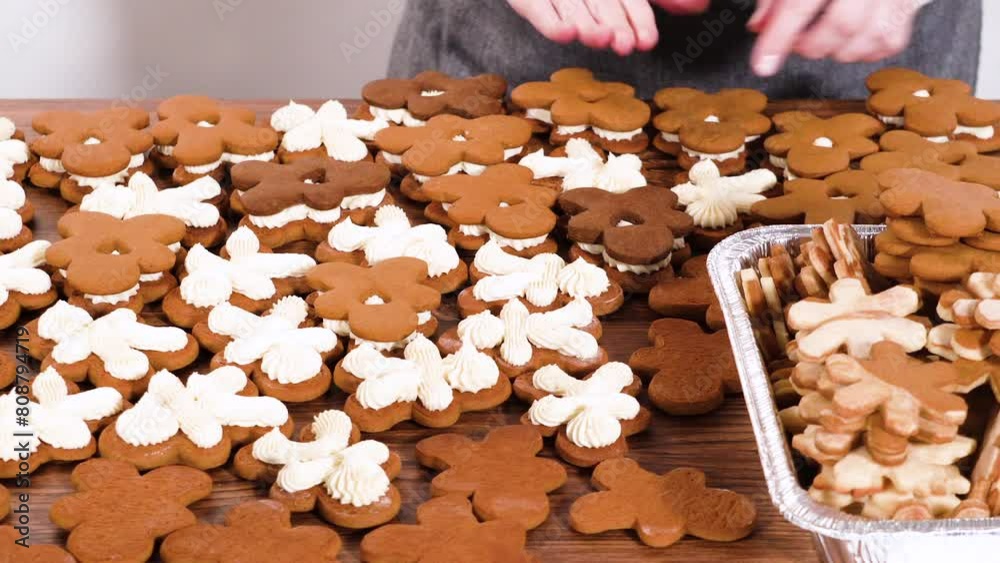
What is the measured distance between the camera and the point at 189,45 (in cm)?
329

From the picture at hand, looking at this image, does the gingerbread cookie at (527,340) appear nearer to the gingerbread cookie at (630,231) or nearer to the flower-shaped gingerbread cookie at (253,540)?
the gingerbread cookie at (630,231)

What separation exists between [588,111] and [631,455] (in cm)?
72

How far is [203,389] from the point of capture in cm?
121

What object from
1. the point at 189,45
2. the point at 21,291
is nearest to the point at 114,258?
the point at 21,291

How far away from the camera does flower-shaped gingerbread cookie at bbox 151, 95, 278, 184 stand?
5.49 feet

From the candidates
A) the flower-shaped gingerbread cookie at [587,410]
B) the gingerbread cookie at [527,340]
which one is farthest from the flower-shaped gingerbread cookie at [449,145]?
the flower-shaped gingerbread cookie at [587,410]

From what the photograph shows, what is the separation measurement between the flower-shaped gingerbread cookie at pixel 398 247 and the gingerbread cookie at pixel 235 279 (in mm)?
45

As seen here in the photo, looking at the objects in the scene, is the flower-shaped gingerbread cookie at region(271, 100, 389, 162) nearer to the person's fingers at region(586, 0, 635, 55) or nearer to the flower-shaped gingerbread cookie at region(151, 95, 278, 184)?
the flower-shaped gingerbread cookie at region(151, 95, 278, 184)

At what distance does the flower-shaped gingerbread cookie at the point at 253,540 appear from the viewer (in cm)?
103

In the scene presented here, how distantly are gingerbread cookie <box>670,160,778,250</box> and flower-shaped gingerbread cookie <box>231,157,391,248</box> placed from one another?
0.41 metres

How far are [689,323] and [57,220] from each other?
84 centimetres

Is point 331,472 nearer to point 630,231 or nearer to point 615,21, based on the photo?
point 630,231

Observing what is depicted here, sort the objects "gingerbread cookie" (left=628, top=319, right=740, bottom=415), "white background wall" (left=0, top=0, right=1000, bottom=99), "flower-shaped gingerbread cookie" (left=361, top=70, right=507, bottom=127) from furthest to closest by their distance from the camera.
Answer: "white background wall" (left=0, top=0, right=1000, bottom=99)
"flower-shaped gingerbread cookie" (left=361, top=70, right=507, bottom=127)
"gingerbread cookie" (left=628, top=319, right=740, bottom=415)

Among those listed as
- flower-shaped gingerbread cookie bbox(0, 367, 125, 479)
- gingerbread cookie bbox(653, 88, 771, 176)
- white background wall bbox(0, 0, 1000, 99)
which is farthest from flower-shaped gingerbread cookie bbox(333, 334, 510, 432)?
white background wall bbox(0, 0, 1000, 99)
